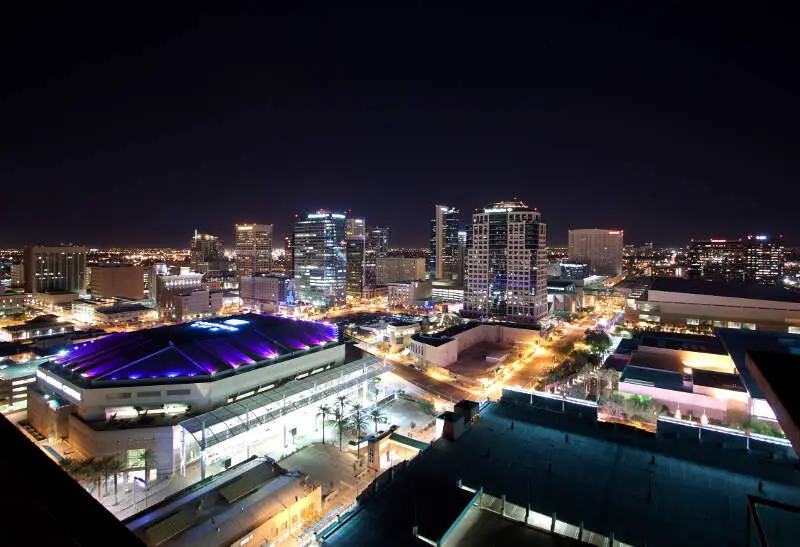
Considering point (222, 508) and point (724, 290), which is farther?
point (724, 290)

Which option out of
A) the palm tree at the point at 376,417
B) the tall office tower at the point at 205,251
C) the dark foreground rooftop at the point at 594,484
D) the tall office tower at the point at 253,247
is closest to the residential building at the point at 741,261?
the palm tree at the point at 376,417

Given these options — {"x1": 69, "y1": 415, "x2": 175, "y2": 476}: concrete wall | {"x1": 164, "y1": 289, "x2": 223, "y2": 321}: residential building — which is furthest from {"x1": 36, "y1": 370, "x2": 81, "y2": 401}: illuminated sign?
{"x1": 164, "y1": 289, "x2": 223, "y2": 321}: residential building

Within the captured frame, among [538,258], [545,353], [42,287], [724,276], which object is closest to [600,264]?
[724,276]

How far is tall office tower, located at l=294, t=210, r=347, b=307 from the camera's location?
239 ft

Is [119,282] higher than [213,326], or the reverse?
[119,282]

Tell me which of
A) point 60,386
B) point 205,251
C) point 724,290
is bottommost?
point 60,386

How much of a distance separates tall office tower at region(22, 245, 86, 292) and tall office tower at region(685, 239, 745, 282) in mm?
120311

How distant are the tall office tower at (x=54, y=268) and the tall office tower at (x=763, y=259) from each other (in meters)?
127

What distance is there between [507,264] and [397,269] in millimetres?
46048

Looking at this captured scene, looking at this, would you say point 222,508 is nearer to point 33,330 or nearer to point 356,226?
point 33,330

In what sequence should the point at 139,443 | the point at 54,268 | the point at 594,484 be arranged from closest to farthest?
1. the point at 594,484
2. the point at 139,443
3. the point at 54,268

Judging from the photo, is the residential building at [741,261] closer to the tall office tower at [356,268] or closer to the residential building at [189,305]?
the tall office tower at [356,268]

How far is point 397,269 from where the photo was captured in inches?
3900

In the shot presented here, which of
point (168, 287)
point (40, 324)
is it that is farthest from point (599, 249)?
point (40, 324)
